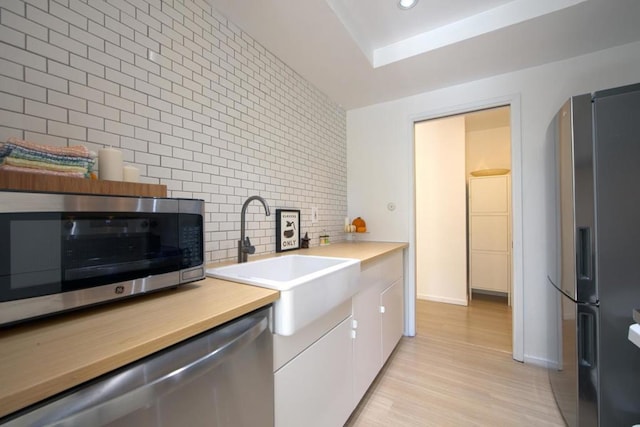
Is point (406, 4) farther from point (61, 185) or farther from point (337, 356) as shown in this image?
point (337, 356)

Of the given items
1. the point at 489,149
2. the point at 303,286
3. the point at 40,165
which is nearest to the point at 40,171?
the point at 40,165

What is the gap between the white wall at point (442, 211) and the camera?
3402 mm

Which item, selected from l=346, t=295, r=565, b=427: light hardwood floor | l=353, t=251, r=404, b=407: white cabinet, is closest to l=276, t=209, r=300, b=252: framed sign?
l=353, t=251, r=404, b=407: white cabinet

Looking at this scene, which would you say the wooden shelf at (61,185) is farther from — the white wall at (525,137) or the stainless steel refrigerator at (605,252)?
the white wall at (525,137)

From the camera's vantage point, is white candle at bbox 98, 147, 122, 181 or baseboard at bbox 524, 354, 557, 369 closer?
white candle at bbox 98, 147, 122, 181

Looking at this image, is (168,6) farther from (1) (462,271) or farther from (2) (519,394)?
(1) (462,271)

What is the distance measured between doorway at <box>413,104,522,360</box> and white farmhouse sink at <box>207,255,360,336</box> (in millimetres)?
2329

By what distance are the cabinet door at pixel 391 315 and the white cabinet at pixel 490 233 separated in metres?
1.94

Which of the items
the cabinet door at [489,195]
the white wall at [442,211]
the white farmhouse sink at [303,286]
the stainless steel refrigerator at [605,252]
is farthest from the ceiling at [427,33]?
the cabinet door at [489,195]

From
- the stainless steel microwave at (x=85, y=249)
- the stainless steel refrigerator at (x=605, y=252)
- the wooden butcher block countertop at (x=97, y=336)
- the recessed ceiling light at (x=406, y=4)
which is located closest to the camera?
the wooden butcher block countertop at (x=97, y=336)

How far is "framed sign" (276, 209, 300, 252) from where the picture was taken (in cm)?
190

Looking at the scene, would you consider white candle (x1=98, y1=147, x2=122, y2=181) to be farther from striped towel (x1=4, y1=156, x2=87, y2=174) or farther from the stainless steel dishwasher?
the stainless steel dishwasher

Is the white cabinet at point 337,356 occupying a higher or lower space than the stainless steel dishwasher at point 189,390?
lower

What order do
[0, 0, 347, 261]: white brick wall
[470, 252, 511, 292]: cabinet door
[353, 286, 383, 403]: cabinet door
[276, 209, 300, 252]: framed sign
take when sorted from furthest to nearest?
[470, 252, 511, 292]: cabinet door
[276, 209, 300, 252]: framed sign
[353, 286, 383, 403]: cabinet door
[0, 0, 347, 261]: white brick wall
